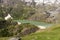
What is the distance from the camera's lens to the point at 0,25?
4872 inches

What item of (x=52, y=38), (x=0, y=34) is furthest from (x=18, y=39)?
(x=0, y=34)

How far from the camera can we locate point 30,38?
47750mm

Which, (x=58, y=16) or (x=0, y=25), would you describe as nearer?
(x=0, y=25)

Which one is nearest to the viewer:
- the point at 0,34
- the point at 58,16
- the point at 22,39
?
the point at 22,39

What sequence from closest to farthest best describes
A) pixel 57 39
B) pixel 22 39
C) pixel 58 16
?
1. pixel 57 39
2. pixel 22 39
3. pixel 58 16

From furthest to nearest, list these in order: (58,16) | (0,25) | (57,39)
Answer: (58,16) → (0,25) → (57,39)

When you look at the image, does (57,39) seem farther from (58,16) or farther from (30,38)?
(58,16)

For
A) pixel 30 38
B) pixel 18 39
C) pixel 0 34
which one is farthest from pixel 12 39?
pixel 0 34

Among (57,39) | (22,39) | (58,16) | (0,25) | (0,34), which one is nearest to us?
(57,39)

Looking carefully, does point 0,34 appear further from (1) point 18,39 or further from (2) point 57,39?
(2) point 57,39

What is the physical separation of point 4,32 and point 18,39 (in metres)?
32.8

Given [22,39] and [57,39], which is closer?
[57,39]

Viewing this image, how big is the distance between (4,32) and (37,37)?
33806mm

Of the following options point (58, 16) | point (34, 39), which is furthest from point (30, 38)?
point (58, 16)
